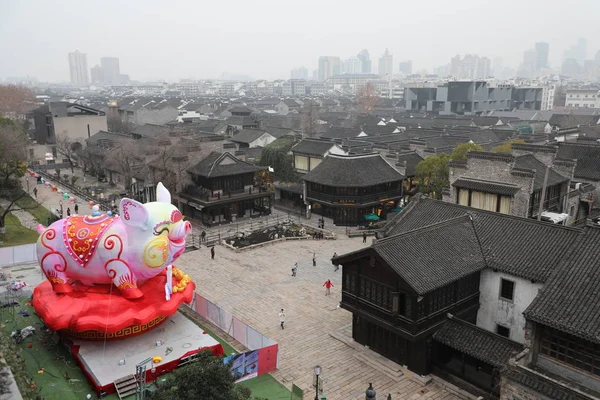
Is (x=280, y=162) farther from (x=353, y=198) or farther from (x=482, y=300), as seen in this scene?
(x=482, y=300)

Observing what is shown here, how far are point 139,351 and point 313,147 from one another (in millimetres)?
40081

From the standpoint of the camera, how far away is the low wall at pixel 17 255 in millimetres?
36938

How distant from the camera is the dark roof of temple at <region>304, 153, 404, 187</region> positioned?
4869 cm

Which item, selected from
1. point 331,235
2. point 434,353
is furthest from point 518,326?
point 331,235

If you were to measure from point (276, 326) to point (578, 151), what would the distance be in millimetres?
37375

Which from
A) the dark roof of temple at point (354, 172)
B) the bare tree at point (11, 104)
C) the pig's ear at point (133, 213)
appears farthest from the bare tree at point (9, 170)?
the bare tree at point (11, 104)

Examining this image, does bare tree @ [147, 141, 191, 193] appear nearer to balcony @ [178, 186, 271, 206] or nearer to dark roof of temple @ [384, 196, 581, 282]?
balcony @ [178, 186, 271, 206]

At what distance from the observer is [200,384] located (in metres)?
14.7

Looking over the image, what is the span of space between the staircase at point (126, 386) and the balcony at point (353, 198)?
30.9 m

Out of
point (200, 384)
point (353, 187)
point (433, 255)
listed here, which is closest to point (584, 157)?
point (353, 187)

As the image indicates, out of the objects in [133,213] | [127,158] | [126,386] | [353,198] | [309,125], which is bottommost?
[126,386]

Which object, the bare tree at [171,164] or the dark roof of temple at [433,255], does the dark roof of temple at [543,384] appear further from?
the bare tree at [171,164]

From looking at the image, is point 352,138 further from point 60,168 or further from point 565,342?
point 565,342

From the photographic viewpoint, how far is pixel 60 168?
78.7m
